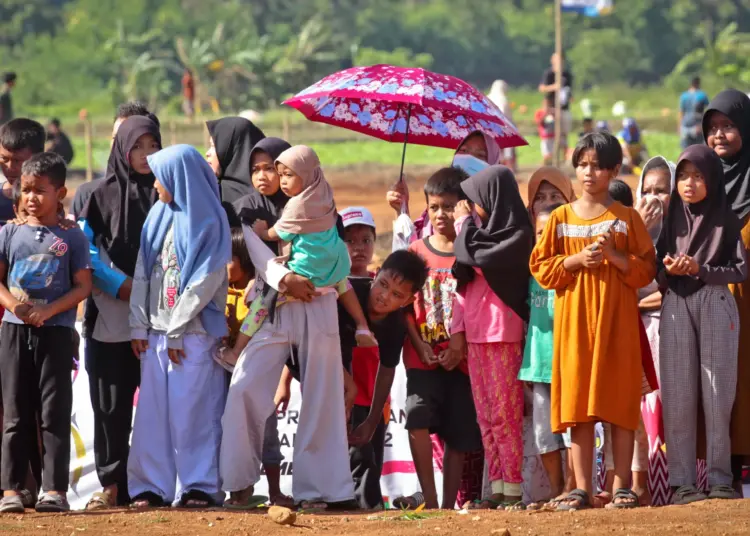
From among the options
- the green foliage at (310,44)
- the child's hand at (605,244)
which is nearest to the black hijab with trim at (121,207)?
the child's hand at (605,244)

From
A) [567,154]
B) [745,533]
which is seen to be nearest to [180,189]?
[745,533]

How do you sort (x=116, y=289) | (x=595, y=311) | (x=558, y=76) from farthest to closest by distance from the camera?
(x=558, y=76), (x=116, y=289), (x=595, y=311)

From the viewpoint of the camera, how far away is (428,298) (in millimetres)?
7121

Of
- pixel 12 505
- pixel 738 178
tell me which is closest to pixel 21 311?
pixel 12 505

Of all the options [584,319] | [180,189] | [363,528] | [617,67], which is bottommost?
[363,528]

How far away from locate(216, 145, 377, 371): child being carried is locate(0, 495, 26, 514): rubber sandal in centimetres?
121

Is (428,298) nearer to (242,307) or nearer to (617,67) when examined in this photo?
(242,307)

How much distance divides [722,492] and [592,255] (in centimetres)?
130

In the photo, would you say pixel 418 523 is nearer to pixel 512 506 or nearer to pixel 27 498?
pixel 512 506

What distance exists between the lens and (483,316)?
689 cm

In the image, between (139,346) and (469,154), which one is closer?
(139,346)

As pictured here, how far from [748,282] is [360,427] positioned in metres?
2.09

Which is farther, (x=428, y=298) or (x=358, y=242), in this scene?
(x=358, y=242)

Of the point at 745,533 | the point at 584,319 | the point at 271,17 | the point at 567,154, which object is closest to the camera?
the point at 745,533
